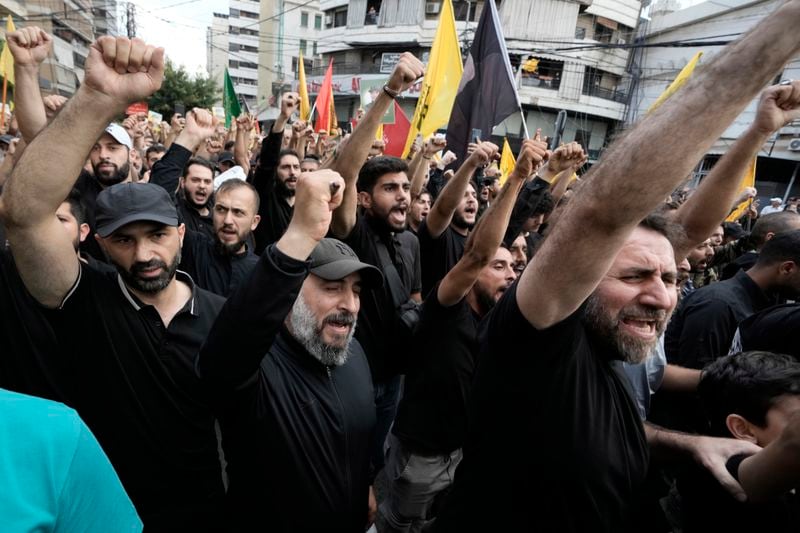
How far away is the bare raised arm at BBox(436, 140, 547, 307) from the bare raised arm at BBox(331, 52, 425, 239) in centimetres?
76

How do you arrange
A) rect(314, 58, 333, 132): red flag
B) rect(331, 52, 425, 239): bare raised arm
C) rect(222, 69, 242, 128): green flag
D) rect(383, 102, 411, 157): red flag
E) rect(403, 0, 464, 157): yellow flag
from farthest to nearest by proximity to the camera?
1. rect(222, 69, 242, 128): green flag
2. rect(314, 58, 333, 132): red flag
3. rect(383, 102, 411, 157): red flag
4. rect(403, 0, 464, 157): yellow flag
5. rect(331, 52, 425, 239): bare raised arm

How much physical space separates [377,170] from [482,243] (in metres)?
1.49

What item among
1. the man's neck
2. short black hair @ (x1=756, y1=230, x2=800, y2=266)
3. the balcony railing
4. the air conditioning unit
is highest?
the air conditioning unit

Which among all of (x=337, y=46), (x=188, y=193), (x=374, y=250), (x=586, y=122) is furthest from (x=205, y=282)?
(x=337, y=46)

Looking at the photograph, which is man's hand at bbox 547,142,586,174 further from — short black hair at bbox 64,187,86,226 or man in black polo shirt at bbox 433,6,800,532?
short black hair at bbox 64,187,86,226

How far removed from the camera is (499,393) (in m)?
1.35

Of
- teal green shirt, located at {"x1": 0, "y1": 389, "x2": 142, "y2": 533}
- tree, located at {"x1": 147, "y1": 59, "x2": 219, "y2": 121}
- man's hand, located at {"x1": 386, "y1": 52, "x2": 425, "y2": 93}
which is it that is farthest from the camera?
tree, located at {"x1": 147, "y1": 59, "x2": 219, "y2": 121}

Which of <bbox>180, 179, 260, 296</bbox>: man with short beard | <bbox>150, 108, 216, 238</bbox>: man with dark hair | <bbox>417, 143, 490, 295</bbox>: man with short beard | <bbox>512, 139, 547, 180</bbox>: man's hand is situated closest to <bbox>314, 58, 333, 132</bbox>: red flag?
<bbox>150, 108, 216, 238</bbox>: man with dark hair

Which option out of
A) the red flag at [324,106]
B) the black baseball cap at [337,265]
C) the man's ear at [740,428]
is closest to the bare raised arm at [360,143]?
the black baseball cap at [337,265]

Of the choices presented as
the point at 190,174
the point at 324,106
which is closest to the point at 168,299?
the point at 190,174

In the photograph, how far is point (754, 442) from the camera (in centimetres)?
160

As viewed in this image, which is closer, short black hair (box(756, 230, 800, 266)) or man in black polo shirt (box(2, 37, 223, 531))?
man in black polo shirt (box(2, 37, 223, 531))

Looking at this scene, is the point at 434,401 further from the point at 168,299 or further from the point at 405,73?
the point at 405,73

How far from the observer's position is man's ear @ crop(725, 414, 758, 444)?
5.32 feet
